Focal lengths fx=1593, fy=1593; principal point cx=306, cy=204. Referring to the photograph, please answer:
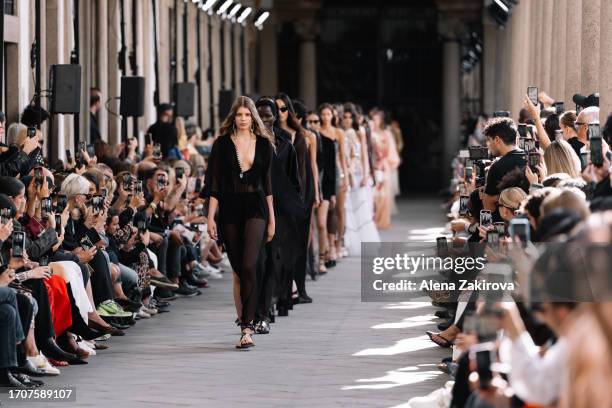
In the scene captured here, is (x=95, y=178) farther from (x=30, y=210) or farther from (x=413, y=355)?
(x=413, y=355)

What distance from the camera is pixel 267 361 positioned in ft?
33.2

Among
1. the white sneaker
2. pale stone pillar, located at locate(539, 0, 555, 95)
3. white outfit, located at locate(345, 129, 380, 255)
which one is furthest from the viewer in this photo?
pale stone pillar, located at locate(539, 0, 555, 95)

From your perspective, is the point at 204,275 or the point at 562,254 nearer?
the point at 562,254

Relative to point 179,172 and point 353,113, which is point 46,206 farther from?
point 353,113

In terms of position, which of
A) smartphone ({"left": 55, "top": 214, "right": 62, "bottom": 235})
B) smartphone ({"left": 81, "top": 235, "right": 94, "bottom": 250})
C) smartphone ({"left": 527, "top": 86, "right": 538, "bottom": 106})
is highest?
smartphone ({"left": 527, "top": 86, "right": 538, "bottom": 106})

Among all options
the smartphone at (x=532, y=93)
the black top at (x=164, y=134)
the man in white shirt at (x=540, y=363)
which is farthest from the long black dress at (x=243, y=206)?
the black top at (x=164, y=134)

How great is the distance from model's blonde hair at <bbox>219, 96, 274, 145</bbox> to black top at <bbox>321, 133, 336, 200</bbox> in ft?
18.2

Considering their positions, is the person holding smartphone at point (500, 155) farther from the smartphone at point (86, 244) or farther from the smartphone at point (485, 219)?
the smartphone at point (86, 244)

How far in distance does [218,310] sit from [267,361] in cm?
313

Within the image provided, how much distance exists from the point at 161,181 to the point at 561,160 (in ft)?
16.6

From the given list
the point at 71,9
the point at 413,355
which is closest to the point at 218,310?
the point at 413,355

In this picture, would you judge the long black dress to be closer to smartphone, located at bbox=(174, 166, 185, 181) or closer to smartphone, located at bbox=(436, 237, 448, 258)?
smartphone, located at bbox=(436, 237, 448, 258)

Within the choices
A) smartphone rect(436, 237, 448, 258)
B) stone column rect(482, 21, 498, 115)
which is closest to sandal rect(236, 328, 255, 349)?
smartphone rect(436, 237, 448, 258)

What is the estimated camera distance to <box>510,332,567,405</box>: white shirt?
475 centimetres
